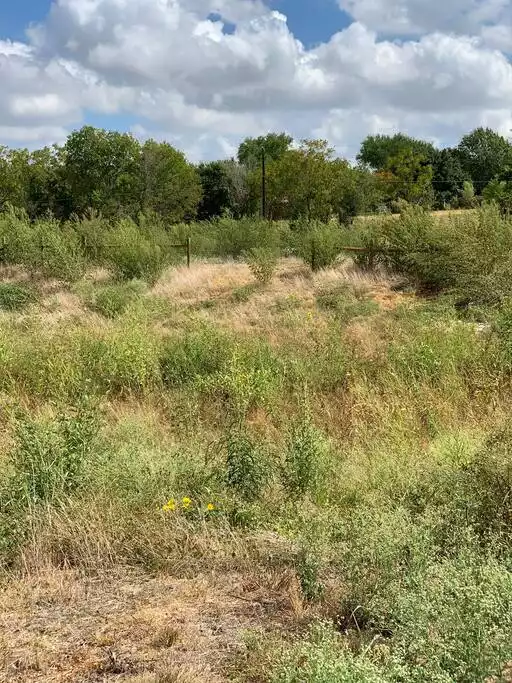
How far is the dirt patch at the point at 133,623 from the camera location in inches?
105

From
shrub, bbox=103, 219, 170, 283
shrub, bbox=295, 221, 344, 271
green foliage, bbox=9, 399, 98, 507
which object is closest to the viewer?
green foliage, bbox=9, 399, 98, 507

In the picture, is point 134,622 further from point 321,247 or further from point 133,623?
point 321,247

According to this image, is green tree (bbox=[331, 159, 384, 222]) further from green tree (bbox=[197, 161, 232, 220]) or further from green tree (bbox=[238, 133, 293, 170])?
green tree (bbox=[238, 133, 293, 170])

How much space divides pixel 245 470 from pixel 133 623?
148 centimetres

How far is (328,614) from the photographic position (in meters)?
2.94

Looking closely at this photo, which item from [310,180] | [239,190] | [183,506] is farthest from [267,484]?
[239,190]

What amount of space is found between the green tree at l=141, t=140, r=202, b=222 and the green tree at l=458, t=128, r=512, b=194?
3349cm

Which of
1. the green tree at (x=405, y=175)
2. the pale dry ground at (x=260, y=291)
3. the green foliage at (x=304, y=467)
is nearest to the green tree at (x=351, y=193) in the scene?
the green tree at (x=405, y=175)

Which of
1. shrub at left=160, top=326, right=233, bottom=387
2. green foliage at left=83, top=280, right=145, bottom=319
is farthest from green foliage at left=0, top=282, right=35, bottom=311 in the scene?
shrub at left=160, top=326, right=233, bottom=387

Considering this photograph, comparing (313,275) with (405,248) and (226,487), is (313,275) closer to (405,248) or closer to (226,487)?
(405,248)

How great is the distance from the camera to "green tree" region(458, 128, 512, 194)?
207 ft

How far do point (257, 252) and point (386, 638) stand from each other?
13.6m

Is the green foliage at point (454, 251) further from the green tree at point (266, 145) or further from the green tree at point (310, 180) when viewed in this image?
the green tree at point (266, 145)

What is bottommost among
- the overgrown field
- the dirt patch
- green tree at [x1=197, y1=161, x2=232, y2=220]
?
the dirt patch
